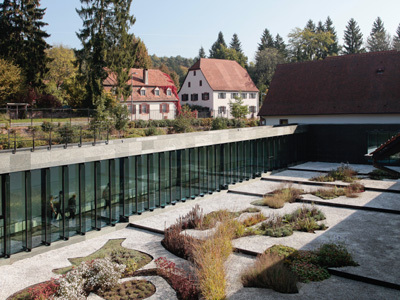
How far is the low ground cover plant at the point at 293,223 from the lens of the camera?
13242 millimetres

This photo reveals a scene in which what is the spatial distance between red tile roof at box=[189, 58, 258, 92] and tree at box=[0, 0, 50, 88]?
24.9 meters

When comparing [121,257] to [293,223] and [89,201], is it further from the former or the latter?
[293,223]

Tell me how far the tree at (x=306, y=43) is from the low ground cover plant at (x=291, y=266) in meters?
67.4

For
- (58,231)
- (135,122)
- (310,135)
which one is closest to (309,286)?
(58,231)

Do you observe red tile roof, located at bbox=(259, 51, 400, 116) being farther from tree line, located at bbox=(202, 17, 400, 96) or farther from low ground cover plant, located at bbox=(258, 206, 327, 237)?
tree line, located at bbox=(202, 17, 400, 96)

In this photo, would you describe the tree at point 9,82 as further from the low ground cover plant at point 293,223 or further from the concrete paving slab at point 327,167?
the low ground cover plant at point 293,223

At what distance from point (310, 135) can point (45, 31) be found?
27.4m

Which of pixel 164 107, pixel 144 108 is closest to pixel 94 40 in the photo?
pixel 144 108

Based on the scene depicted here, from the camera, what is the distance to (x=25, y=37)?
3844cm

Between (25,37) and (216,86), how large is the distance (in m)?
26.9

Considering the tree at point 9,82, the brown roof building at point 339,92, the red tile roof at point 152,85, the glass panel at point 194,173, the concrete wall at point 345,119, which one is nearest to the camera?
the glass panel at point 194,173

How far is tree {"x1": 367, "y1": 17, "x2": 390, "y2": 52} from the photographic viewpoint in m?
86.0

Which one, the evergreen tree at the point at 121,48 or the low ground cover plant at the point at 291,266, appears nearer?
the low ground cover plant at the point at 291,266

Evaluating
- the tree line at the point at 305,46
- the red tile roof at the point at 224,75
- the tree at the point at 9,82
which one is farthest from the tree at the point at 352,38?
the tree at the point at 9,82
